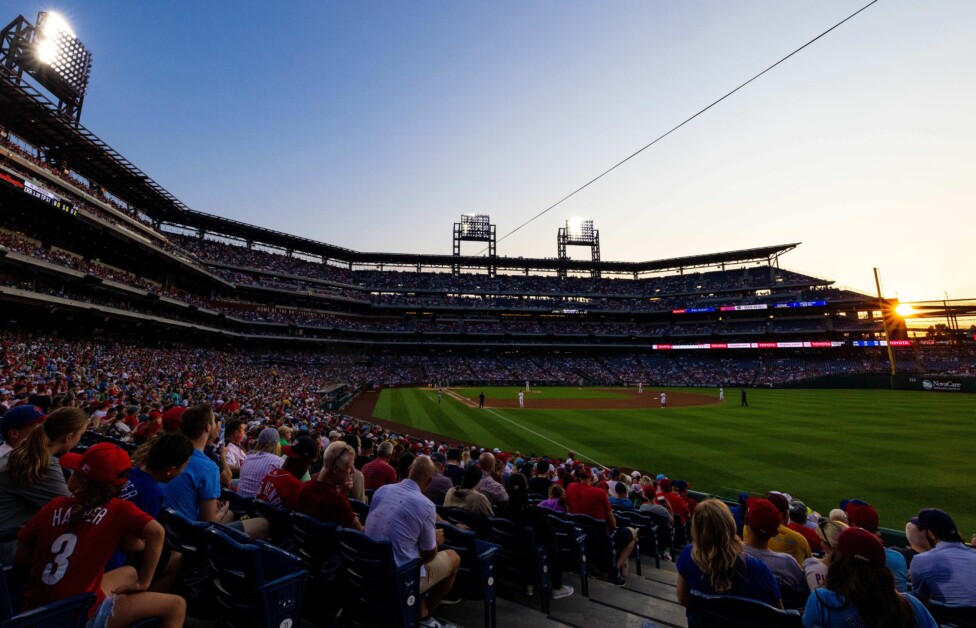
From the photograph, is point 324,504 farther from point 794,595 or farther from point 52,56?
point 52,56

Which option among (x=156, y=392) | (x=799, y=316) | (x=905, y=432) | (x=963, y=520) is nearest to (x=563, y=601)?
(x=963, y=520)

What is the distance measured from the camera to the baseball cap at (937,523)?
3.96 metres

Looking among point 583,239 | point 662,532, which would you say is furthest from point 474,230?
point 662,532

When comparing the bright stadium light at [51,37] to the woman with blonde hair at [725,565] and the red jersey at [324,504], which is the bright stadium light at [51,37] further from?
the woman with blonde hair at [725,565]

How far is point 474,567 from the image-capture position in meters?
4.31

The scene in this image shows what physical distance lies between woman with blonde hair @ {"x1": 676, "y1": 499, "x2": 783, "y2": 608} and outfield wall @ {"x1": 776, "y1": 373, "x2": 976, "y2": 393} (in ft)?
185

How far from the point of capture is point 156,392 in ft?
68.2

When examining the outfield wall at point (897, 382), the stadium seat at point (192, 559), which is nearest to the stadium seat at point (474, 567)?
the stadium seat at point (192, 559)

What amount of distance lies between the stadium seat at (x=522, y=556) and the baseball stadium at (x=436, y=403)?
0.03 metres

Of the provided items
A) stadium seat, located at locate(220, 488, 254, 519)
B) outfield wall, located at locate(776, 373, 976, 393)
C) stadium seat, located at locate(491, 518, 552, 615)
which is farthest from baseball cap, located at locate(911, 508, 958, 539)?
outfield wall, located at locate(776, 373, 976, 393)

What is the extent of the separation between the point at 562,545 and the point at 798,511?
3.57 metres

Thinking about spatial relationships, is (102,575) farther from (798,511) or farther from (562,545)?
(798,511)

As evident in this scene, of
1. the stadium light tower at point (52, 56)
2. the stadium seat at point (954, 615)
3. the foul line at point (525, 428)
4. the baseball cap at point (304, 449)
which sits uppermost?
the stadium light tower at point (52, 56)

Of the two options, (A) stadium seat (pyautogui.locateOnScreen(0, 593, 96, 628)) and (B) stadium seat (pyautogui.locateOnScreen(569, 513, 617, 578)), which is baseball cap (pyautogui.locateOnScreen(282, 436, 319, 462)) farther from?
(B) stadium seat (pyautogui.locateOnScreen(569, 513, 617, 578))
